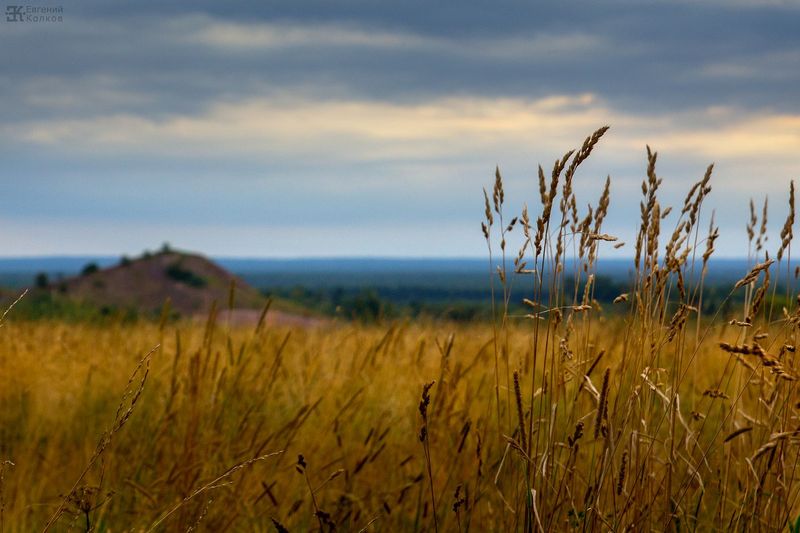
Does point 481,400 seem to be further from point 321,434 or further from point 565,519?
point 565,519

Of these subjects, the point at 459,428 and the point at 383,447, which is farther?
the point at 459,428

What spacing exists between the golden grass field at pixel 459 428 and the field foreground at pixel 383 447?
0.02 m

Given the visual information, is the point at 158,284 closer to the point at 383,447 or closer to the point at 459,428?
Result: the point at 459,428

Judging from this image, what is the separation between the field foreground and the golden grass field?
0.05ft

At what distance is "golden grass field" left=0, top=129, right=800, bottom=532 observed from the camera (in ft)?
7.30

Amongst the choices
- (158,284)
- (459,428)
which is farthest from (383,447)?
(158,284)

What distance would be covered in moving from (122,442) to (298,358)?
1.49 meters

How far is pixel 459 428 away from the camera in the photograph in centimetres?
356

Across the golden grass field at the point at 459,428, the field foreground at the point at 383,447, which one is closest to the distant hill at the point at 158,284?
the golden grass field at the point at 459,428

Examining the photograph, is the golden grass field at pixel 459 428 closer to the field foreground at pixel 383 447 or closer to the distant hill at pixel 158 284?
the field foreground at pixel 383 447

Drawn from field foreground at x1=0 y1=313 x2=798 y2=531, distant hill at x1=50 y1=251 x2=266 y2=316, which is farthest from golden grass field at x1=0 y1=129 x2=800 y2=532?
distant hill at x1=50 y1=251 x2=266 y2=316

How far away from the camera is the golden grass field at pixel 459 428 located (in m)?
2.23

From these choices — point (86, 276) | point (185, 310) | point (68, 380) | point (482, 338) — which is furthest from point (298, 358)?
point (86, 276)

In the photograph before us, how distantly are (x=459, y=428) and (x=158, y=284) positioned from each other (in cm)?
1554
